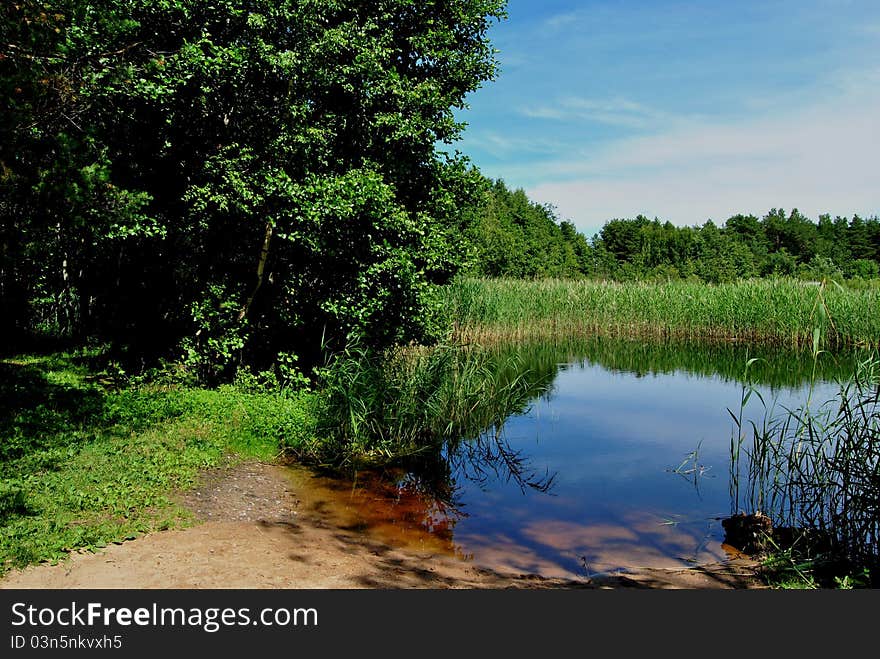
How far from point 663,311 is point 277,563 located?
20.6 meters

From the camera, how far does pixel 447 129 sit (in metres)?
11.2

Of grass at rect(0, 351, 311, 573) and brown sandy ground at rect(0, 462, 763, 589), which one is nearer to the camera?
brown sandy ground at rect(0, 462, 763, 589)

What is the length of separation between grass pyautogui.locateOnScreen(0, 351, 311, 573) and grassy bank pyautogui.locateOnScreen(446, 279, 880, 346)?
953 centimetres

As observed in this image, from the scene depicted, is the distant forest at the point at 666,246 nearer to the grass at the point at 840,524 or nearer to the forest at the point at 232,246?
the forest at the point at 232,246

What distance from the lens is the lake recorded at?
6008mm

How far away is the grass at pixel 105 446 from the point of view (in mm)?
4973

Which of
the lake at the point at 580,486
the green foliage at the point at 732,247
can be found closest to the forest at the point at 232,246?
the lake at the point at 580,486

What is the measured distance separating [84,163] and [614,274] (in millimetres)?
39506

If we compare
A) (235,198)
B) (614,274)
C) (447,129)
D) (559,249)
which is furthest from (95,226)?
(614,274)

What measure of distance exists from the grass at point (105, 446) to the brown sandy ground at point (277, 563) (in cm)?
24

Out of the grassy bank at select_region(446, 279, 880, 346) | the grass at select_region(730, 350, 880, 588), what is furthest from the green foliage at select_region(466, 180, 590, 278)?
the grass at select_region(730, 350, 880, 588)

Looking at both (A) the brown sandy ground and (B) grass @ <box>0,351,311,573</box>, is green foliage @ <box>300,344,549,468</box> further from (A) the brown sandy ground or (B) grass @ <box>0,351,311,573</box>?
(A) the brown sandy ground

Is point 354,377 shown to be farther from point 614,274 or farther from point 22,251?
point 614,274

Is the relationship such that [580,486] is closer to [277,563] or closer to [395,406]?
[395,406]
